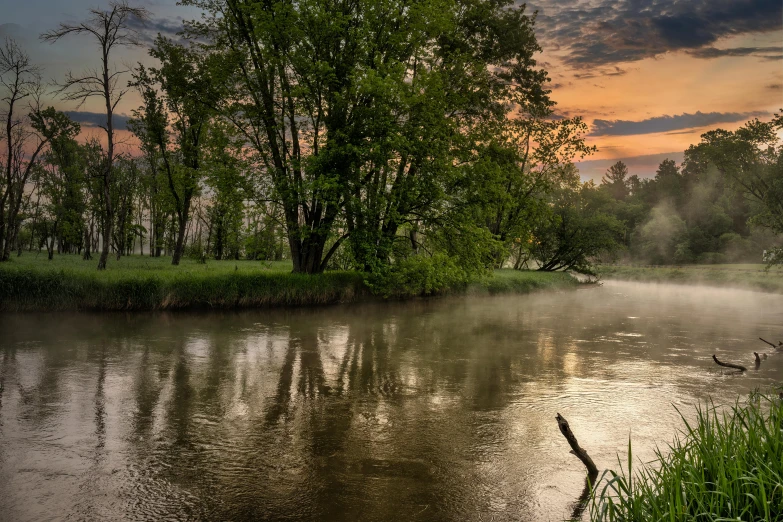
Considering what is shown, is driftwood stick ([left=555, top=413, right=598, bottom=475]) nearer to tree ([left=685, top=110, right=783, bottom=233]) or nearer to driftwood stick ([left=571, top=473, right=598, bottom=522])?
driftwood stick ([left=571, top=473, right=598, bottom=522])

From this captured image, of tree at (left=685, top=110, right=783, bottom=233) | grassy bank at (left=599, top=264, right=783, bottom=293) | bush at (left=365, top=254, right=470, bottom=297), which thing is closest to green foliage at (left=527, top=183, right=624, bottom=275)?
grassy bank at (left=599, top=264, right=783, bottom=293)

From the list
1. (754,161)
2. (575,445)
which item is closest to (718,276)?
(754,161)

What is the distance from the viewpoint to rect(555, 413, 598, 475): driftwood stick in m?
5.05

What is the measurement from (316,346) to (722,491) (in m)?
11.6

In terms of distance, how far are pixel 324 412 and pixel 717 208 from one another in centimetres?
7757

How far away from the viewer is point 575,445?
213 inches

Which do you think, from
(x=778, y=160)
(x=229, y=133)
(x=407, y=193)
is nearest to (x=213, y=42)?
(x=229, y=133)

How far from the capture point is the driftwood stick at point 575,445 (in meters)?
5.05

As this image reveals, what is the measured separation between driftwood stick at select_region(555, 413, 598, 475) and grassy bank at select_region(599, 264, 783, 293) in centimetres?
3874

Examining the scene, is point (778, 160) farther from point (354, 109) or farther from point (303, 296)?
point (303, 296)

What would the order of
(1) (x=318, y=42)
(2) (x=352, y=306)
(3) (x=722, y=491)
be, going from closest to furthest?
(3) (x=722, y=491), (1) (x=318, y=42), (2) (x=352, y=306)

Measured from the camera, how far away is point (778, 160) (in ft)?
133

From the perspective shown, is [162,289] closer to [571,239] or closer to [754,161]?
[571,239]

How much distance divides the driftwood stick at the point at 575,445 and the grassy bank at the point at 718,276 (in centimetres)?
3874
